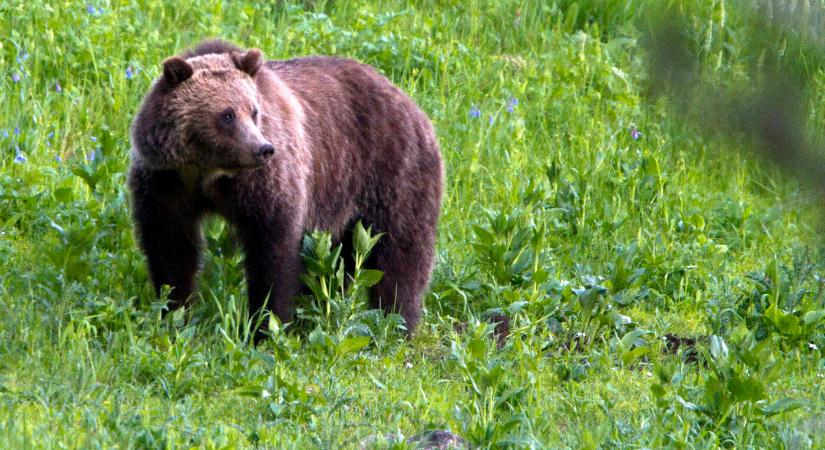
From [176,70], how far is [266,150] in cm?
59

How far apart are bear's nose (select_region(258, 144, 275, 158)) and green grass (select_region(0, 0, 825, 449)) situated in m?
0.70

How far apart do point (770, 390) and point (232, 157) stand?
99.0 inches

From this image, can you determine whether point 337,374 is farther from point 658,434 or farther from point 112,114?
point 112,114

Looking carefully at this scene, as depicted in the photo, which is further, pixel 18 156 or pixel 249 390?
pixel 18 156

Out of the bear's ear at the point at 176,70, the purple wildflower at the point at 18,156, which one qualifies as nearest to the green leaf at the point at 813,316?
the bear's ear at the point at 176,70

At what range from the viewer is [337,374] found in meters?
4.56

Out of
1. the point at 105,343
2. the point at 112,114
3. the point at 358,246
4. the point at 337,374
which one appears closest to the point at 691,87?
the point at 337,374

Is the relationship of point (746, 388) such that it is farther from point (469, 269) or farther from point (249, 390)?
point (469, 269)

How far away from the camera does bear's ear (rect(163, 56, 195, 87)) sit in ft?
15.8


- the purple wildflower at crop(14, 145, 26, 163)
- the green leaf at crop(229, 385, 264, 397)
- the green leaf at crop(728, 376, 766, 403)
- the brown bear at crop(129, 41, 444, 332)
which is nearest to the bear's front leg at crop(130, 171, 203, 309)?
the brown bear at crop(129, 41, 444, 332)

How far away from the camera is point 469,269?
6.08 m

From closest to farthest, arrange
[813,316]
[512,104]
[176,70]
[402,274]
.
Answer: [176,70]
[813,316]
[402,274]
[512,104]

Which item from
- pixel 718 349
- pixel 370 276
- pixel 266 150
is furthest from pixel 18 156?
pixel 718 349

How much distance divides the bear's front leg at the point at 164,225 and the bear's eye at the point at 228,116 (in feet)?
1.19
